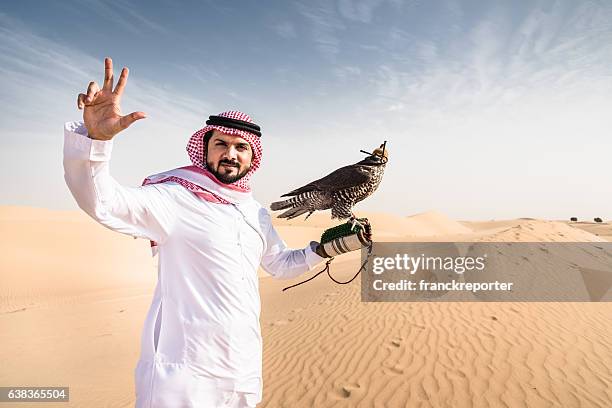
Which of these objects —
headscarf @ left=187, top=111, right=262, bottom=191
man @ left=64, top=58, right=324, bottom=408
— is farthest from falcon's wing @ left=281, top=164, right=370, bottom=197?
man @ left=64, top=58, right=324, bottom=408

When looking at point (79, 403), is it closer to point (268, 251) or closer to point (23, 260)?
point (268, 251)

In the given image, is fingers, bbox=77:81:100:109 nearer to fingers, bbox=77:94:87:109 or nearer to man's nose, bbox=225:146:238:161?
fingers, bbox=77:94:87:109

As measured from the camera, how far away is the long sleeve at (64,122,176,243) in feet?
4.46

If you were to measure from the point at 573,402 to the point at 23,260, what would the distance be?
720 inches

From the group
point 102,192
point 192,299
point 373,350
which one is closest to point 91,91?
point 102,192

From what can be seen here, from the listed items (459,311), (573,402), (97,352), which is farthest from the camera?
(97,352)

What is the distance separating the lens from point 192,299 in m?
1.79

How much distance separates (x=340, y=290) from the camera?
915 cm

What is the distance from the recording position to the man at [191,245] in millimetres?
1407

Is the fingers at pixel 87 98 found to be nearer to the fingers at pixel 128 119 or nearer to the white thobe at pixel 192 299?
the fingers at pixel 128 119

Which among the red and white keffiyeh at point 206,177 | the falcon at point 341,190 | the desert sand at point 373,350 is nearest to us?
the red and white keffiyeh at point 206,177

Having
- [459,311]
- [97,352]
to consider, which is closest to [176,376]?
[459,311]

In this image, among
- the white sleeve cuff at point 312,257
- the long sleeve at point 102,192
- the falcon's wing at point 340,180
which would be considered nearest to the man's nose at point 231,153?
the long sleeve at point 102,192

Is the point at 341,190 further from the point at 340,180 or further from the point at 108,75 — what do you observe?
the point at 108,75
